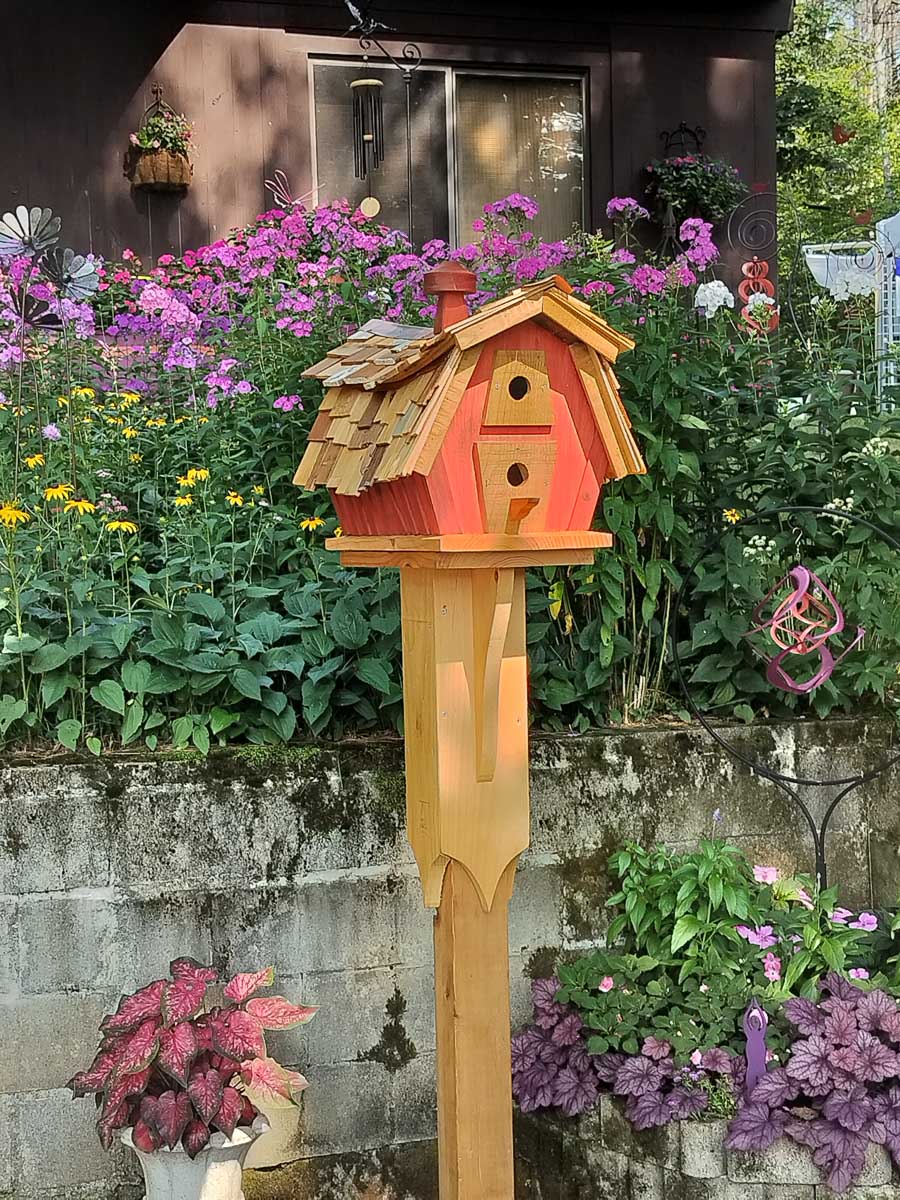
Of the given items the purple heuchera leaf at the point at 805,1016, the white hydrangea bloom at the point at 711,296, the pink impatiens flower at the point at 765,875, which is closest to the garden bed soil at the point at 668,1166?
the purple heuchera leaf at the point at 805,1016

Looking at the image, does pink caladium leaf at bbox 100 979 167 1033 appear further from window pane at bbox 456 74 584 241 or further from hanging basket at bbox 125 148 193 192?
window pane at bbox 456 74 584 241

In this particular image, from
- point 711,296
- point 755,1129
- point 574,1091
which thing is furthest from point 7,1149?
point 711,296

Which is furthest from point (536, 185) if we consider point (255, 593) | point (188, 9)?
point (255, 593)

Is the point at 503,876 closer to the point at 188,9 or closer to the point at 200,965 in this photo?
the point at 200,965

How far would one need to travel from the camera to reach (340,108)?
677 centimetres

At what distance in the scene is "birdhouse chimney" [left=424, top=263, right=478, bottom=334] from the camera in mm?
2125

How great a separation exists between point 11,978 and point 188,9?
5.37m

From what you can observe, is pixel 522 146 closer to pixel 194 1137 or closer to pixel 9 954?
pixel 9 954

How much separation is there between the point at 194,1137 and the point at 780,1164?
1.15 meters

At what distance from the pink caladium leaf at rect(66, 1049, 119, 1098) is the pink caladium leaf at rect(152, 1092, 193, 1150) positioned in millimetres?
111

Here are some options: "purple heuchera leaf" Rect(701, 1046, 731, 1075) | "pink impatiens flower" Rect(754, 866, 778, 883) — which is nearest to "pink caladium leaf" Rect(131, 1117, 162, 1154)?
"purple heuchera leaf" Rect(701, 1046, 731, 1075)

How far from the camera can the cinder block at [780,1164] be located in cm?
251

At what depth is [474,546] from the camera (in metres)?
2.05

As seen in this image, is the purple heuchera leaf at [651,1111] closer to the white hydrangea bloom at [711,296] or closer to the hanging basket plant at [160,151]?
the white hydrangea bloom at [711,296]
